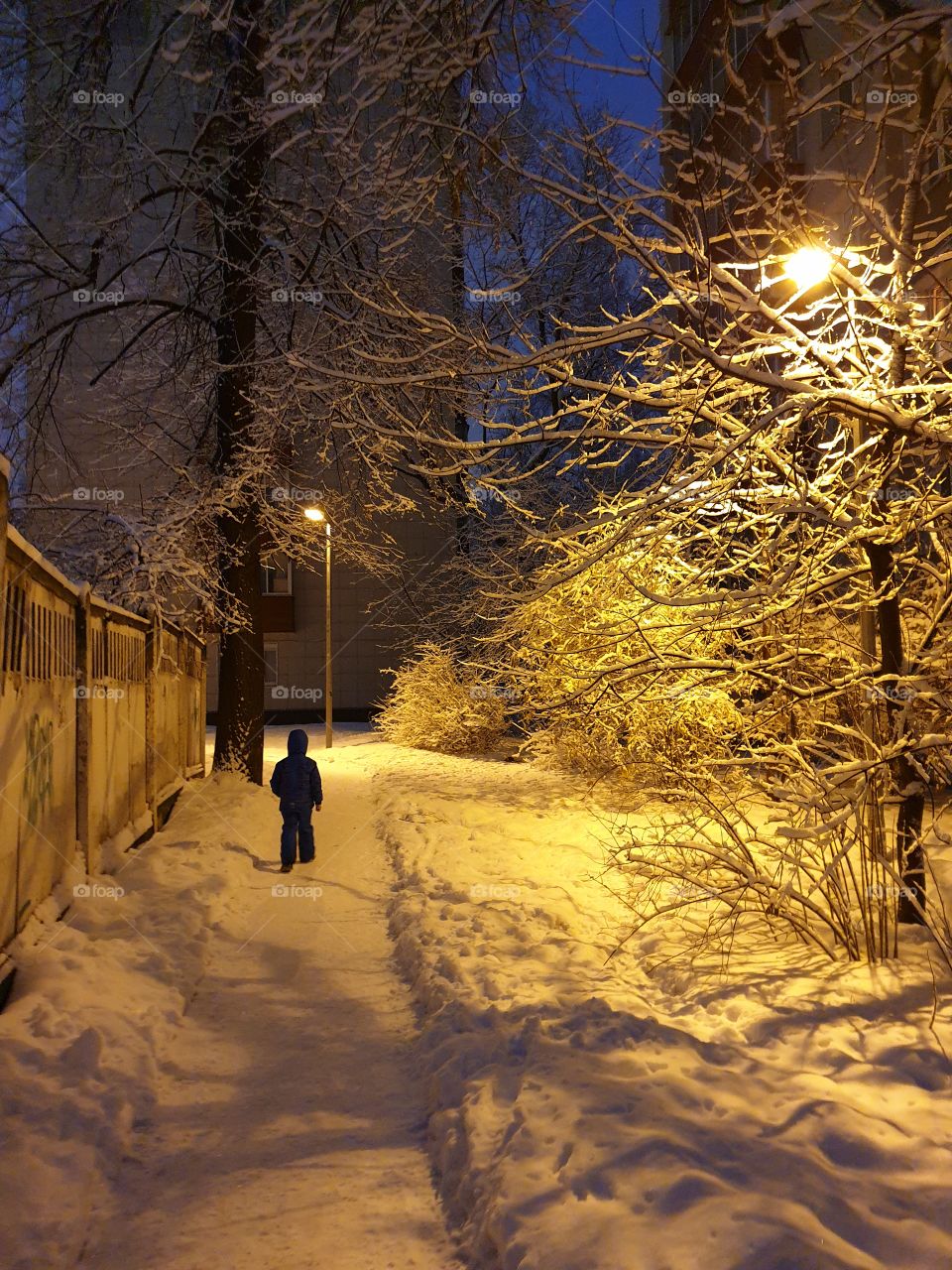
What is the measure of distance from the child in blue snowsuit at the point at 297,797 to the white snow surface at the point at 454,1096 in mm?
1928

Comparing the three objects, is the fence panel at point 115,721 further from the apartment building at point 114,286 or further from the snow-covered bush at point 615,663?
the snow-covered bush at point 615,663

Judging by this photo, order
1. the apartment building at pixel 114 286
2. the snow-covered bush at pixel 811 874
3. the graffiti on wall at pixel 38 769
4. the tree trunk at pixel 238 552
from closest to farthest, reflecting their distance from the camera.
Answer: the snow-covered bush at pixel 811 874 < the graffiti on wall at pixel 38 769 < the apartment building at pixel 114 286 < the tree trunk at pixel 238 552

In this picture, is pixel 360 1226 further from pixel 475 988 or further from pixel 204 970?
pixel 204 970

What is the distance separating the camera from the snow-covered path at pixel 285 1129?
3688 mm

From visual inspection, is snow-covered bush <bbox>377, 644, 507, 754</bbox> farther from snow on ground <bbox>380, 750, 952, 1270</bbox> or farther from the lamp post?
snow on ground <bbox>380, 750, 952, 1270</bbox>

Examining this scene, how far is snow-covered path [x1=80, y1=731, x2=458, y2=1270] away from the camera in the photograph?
12.1ft

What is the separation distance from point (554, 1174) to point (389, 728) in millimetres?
22134

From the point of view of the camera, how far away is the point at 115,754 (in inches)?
372

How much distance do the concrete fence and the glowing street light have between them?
4.57 m

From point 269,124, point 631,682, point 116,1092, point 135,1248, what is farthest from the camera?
point 631,682

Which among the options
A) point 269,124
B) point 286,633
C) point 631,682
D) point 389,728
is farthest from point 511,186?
point 286,633

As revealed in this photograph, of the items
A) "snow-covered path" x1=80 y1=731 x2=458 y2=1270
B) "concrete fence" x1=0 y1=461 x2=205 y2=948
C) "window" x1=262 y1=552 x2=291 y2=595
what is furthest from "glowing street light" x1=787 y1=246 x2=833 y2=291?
"window" x1=262 y1=552 x2=291 y2=595

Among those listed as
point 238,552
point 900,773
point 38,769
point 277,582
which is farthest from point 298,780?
point 277,582

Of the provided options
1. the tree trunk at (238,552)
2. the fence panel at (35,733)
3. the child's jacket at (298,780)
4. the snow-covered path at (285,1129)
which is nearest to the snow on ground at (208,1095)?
the snow-covered path at (285,1129)
